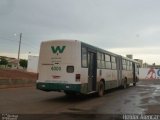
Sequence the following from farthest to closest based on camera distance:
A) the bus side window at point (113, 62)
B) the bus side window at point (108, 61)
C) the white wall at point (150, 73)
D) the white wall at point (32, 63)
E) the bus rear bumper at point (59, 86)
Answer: the white wall at point (150, 73)
the white wall at point (32, 63)
the bus side window at point (113, 62)
the bus side window at point (108, 61)
the bus rear bumper at point (59, 86)

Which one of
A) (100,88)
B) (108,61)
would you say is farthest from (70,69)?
(108,61)

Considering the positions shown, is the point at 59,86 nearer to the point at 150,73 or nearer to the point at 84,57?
the point at 84,57

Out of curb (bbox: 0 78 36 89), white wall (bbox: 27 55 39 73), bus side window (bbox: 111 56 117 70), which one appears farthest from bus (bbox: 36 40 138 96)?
white wall (bbox: 27 55 39 73)

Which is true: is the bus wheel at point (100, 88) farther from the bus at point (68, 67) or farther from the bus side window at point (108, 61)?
the bus side window at point (108, 61)

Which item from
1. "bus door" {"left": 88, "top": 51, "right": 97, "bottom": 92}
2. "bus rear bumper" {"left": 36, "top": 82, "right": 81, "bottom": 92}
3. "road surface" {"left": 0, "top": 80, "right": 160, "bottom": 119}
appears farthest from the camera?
"bus door" {"left": 88, "top": 51, "right": 97, "bottom": 92}

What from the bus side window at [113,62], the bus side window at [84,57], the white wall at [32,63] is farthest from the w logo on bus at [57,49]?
the white wall at [32,63]

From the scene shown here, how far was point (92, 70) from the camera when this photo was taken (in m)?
18.6

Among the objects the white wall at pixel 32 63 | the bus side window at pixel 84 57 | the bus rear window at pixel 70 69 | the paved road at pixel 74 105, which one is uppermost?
the white wall at pixel 32 63

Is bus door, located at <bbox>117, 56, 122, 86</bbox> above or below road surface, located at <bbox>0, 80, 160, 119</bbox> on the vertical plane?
above

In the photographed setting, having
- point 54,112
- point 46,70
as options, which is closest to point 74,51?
point 46,70

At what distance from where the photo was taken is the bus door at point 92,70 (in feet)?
58.8

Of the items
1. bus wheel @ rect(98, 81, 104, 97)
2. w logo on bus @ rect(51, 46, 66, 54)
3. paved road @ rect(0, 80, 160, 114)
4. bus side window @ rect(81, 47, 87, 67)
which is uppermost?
w logo on bus @ rect(51, 46, 66, 54)

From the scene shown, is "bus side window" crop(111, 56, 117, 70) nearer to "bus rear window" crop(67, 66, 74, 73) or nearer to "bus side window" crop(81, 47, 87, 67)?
"bus side window" crop(81, 47, 87, 67)

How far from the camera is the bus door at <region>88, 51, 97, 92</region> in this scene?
17.9 meters
